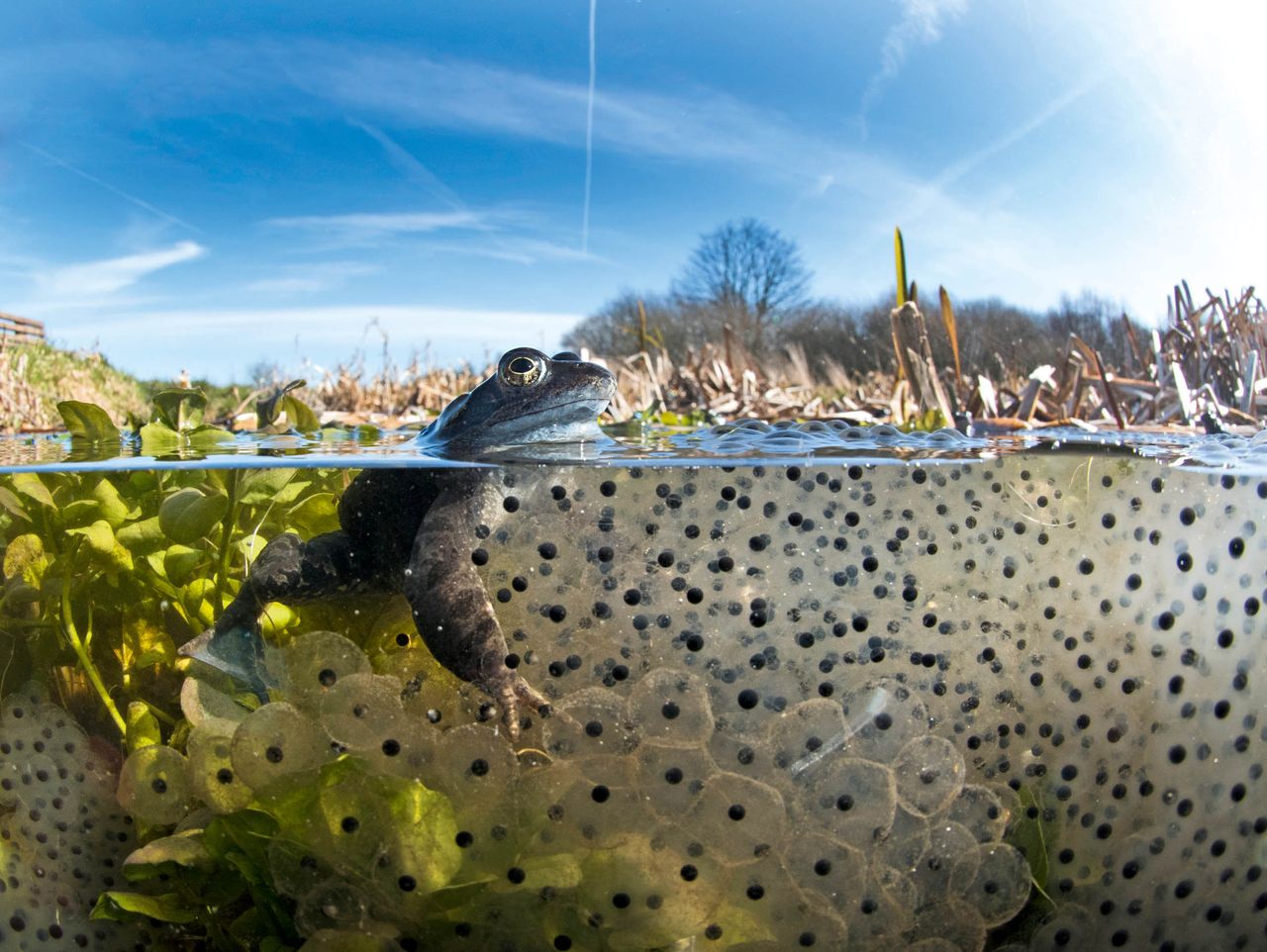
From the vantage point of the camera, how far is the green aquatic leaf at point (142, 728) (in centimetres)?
85

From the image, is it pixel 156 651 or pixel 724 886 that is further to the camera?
pixel 156 651

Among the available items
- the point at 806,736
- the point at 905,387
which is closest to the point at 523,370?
the point at 806,736

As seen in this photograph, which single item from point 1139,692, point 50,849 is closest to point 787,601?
point 1139,692

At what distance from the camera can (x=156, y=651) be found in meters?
0.87

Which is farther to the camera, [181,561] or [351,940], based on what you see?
[181,561]

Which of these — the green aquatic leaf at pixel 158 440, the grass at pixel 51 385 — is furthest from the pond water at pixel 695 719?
the grass at pixel 51 385

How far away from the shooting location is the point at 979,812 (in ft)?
2.61

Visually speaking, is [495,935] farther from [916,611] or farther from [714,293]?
[714,293]

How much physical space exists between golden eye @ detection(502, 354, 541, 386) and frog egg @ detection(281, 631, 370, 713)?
45 cm

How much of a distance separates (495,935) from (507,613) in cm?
25

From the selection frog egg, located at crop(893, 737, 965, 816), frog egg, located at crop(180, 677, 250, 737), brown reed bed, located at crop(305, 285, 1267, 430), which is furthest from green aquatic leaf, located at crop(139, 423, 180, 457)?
brown reed bed, located at crop(305, 285, 1267, 430)

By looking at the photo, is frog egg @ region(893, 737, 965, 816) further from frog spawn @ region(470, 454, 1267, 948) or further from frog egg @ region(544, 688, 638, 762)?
frog egg @ region(544, 688, 638, 762)

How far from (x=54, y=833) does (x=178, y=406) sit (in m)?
0.49

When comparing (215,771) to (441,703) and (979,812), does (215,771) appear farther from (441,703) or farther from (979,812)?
(979,812)
